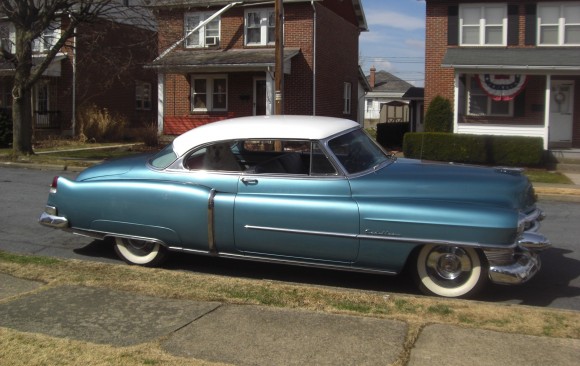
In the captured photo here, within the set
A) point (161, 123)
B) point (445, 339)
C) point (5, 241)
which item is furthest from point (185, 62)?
point (445, 339)

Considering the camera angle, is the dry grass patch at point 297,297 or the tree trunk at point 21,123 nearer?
the dry grass patch at point 297,297

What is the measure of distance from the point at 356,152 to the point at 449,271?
4.63 feet

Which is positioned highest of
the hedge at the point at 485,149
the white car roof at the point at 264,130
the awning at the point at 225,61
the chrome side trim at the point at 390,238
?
the awning at the point at 225,61

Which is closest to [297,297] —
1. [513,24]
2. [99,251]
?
[99,251]

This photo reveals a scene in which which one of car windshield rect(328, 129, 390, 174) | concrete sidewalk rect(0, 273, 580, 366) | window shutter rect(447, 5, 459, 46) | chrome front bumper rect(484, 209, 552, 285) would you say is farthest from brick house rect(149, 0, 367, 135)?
concrete sidewalk rect(0, 273, 580, 366)

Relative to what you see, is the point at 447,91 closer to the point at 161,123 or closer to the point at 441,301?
the point at 161,123

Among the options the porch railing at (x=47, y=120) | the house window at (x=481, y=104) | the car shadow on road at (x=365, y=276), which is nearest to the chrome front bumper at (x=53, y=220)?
the car shadow on road at (x=365, y=276)

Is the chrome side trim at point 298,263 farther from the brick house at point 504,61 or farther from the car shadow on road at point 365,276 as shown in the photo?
the brick house at point 504,61

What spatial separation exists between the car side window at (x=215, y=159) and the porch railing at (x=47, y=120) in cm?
2414

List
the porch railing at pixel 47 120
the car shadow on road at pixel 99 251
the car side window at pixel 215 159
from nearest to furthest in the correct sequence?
the car side window at pixel 215 159 → the car shadow on road at pixel 99 251 → the porch railing at pixel 47 120

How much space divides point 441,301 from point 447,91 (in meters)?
17.5

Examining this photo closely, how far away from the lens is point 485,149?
58.1ft

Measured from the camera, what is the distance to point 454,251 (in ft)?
16.6

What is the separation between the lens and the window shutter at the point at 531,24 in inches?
801
